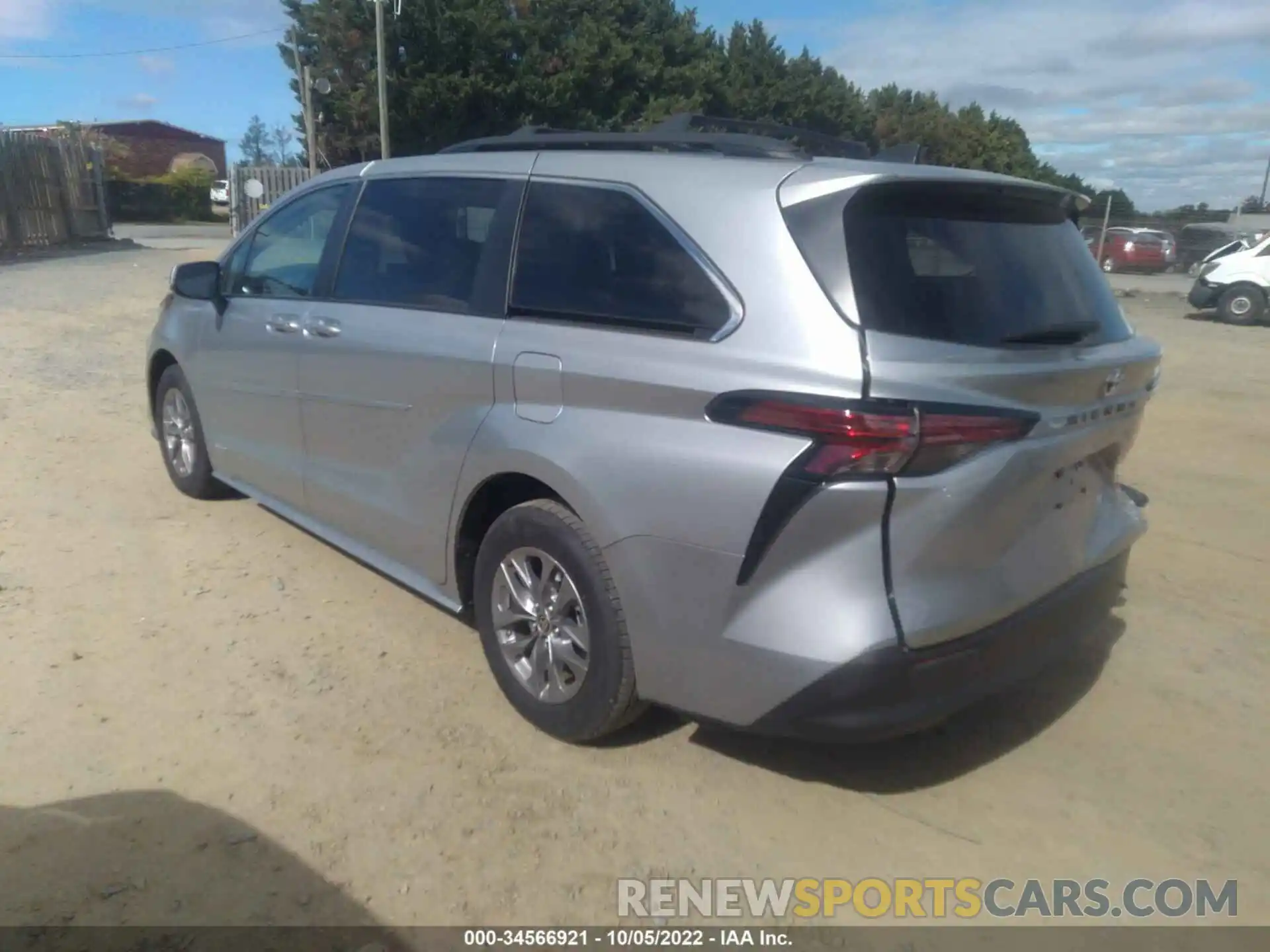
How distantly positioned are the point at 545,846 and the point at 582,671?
0.56 meters

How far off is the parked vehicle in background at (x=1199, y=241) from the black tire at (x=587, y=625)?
33.8 metres

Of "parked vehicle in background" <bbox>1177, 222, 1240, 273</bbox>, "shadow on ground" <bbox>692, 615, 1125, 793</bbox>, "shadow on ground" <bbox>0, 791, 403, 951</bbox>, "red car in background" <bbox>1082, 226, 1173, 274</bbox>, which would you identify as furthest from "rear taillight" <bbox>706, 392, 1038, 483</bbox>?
"parked vehicle in background" <bbox>1177, 222, 1240, 273</bbox>

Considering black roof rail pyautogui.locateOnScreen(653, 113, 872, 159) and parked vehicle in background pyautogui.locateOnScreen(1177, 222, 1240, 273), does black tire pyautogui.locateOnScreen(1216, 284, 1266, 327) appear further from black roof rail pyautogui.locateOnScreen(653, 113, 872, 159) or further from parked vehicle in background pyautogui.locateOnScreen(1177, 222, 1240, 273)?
black roof rail pyautogui.locateOnScreen(653, 113, 872, 159)

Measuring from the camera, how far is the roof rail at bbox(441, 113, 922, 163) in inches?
135

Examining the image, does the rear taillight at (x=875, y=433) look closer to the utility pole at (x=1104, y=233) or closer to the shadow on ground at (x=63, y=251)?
the shadow on ground at (x=63, y=251)

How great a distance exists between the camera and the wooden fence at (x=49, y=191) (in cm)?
2188

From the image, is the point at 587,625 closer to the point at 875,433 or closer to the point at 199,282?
the point at 875,433

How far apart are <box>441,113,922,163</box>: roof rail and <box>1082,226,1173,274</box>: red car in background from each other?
98.1ft

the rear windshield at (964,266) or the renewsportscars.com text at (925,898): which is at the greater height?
the rear windshield at (964,266)

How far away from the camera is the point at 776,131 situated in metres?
4.39

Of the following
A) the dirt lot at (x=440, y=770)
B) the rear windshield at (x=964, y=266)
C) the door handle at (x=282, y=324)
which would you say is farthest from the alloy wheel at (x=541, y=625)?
the door handle at (x=282, y=324)

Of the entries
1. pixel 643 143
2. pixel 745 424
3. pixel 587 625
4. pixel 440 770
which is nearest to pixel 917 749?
pixel 587 625

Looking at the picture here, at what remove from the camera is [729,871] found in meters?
2.96

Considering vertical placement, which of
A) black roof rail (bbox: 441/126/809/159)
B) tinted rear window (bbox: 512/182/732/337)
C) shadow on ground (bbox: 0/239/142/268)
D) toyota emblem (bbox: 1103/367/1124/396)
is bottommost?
shadow on ground (bbox: 0/239/142/268)
